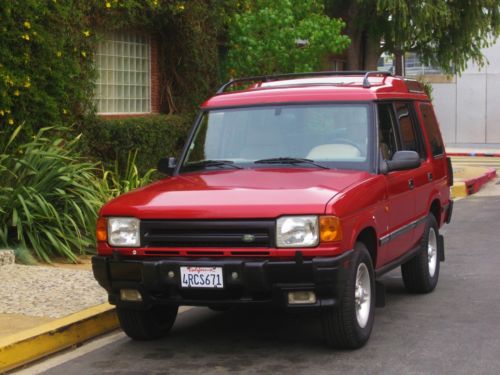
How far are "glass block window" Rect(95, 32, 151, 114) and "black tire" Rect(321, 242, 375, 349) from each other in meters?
9.17

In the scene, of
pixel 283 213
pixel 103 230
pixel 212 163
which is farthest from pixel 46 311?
pixel 283 213

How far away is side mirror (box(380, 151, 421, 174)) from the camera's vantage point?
7848 millimetres

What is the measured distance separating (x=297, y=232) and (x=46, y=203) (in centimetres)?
526

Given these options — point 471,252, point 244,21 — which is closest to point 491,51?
point 244,21

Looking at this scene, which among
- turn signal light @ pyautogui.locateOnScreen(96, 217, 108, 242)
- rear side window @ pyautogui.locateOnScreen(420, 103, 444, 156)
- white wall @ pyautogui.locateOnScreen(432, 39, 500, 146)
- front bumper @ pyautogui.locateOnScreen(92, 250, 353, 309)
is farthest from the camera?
white wall @ pyautogui.locateOnScreen(432, 39, 500, 146)

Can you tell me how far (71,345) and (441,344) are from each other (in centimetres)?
279

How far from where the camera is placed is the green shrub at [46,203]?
11.2 metres

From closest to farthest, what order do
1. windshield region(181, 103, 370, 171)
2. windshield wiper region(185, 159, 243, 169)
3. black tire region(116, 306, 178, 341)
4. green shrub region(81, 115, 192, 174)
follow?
black tire region(116, 306, 178, 341) → windshield region(181, 103, 370, 171) → windshield wiper region(185, 159, 243, 169) → green shrub region(81, 115, 192, 174)

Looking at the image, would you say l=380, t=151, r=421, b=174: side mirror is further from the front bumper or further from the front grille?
the front grille

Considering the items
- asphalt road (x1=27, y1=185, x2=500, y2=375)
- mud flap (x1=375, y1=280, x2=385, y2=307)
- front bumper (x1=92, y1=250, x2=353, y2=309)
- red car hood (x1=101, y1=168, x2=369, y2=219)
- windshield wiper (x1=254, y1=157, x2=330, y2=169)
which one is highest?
windshield wiper (x1=254, y1=157, x2=330, y2=169)

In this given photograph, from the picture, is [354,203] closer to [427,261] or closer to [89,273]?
[427,261]

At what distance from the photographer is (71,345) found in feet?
25.2

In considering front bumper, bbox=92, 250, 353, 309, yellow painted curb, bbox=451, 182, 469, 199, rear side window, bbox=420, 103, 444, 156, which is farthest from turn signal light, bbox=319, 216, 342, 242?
yellow painted curb, bbox=451, 182, 469, 199

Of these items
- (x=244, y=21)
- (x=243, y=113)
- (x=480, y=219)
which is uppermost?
(x=244, y=21)
